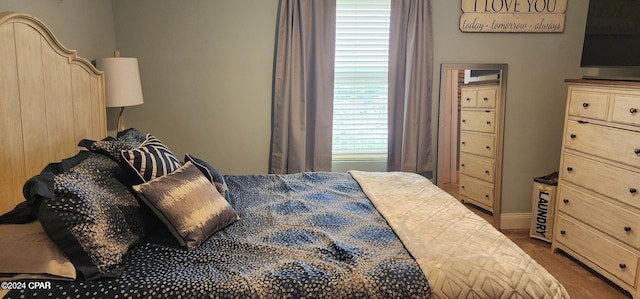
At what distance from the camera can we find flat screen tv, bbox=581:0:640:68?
301cm

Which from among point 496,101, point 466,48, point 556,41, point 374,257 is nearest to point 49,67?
point 374,257

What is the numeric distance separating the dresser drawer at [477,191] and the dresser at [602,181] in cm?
60

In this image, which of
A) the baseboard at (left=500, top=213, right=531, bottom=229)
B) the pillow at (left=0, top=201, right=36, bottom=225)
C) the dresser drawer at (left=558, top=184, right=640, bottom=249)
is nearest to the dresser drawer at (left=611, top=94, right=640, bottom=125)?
the dresser drawer at (left=558, top=184, right=640, bottom=249)

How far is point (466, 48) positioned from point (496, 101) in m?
0.50

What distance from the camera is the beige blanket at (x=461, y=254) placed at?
1507 mm

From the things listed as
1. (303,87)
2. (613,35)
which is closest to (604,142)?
(613,35)

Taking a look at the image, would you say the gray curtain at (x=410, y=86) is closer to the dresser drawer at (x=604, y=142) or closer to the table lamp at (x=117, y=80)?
the dresser drawer at (x=604, y=142)

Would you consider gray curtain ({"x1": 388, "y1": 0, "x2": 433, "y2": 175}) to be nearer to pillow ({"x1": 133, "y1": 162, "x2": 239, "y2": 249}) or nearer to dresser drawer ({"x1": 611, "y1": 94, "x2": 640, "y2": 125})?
dresser drawer ({"x1": 611, "y1": 94, "x2": 640, "y2": 125})

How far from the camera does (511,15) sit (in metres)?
3.58

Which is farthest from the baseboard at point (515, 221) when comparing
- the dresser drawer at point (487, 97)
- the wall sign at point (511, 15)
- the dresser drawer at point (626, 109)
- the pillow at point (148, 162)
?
the pillow at point (148, 162)

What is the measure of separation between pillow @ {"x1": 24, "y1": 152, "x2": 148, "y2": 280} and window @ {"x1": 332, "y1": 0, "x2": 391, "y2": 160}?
2.22 meters

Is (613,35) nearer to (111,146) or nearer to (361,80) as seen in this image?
(361,80)

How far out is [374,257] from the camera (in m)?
1.64

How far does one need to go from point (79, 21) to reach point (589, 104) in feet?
10.9
